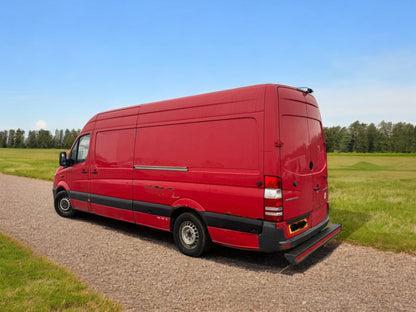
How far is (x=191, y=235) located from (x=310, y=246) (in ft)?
6.31

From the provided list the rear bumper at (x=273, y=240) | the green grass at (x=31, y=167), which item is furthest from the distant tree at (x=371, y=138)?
the rear bumper at (x=273, y=240)

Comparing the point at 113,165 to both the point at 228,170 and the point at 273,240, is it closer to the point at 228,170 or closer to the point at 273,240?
the point at 228,170

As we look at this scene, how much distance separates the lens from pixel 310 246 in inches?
179

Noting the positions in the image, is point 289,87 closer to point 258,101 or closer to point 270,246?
point 258,101

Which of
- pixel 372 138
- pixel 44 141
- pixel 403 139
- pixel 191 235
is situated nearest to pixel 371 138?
pixel 372 138

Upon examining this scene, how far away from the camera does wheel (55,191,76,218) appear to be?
8.05 m

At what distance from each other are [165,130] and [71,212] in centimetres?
419

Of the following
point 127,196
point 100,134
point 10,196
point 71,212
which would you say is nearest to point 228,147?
point 127,196

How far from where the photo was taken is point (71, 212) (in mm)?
8023

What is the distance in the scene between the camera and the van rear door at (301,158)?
4.38 meters

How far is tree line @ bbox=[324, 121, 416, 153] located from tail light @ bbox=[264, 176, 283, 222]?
80892 millimetres

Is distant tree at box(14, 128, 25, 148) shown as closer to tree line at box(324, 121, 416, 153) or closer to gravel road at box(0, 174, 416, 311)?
tree line at box(324, 121, 416, 153)

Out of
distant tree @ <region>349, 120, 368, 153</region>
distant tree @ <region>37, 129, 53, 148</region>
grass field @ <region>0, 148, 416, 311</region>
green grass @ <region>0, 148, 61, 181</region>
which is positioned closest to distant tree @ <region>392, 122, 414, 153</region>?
distant tree @ <region>349, 120, 368, 153</region>

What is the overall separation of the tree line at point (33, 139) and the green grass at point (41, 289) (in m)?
111
